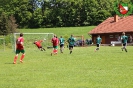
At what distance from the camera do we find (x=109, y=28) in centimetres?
6100

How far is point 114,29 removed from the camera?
5909cm

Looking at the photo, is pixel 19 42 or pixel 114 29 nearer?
pixel 19 42

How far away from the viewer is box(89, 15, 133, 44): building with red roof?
56881 mm

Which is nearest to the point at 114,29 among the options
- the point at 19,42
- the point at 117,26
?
the point at 117,26

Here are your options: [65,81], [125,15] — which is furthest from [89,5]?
[65,81]

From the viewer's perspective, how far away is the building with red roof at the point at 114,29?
56881mm

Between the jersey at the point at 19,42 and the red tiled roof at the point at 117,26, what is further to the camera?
the red tiled roof at the point at 117,26

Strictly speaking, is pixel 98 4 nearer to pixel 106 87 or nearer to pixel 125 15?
pixel 125 15

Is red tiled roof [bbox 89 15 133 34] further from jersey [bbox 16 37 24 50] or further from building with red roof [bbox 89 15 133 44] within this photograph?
jersey [bbox 16 37 24 50]

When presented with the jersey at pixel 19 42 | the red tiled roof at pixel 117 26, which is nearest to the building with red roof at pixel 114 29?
the red tiled roof at pixel 117 26

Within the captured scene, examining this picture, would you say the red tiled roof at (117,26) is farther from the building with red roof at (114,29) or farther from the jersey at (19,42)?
the jersey at (19,42)

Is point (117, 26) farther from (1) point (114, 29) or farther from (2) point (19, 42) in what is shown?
(2) point (19, 42)

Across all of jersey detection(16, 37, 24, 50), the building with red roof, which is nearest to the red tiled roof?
the building with red roof

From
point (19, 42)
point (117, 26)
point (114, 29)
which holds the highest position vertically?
point (117, 26)
